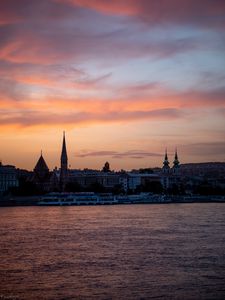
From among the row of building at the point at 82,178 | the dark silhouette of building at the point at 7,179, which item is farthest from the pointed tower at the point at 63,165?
the dark silhouette of building at the point at 7,179

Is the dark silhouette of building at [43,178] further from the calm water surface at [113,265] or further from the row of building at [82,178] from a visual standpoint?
the calm water surface at [113,265]

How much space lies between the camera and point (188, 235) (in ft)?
75.1

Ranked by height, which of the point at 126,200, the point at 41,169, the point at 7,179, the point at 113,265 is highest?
the point at 41,169

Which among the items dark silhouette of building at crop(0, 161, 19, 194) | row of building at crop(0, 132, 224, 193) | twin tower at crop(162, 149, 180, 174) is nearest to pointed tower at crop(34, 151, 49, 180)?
row of building at crop(0, 132, 224, 193)

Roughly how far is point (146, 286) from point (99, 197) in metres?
51.1

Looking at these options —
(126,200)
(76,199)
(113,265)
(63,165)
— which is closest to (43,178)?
(63,165)

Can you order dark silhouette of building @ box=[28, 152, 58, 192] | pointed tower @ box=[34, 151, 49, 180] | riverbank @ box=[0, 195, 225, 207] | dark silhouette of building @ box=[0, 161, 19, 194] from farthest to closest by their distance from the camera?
pointed tower @ box=[34, 151, 49, 180], dark silhouette of building @ box=[28, 152, 58, 192], dark silhouette of building @ box=[0, 161, 19, 194], riverbank @ box=[0, 195, 225, 207]

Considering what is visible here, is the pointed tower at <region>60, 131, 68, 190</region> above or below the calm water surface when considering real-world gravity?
above

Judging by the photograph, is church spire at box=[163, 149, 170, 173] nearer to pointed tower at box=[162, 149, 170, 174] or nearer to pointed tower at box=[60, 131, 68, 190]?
pointed tower at box=[162, 149, 170, 174]

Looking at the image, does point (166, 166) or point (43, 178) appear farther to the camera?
point (166, 166)

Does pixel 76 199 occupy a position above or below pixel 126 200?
above

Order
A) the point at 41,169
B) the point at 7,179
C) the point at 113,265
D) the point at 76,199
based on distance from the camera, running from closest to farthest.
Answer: the point at 113,265 → the point at 76,199 → the point at 7,179 → the point at 41,169

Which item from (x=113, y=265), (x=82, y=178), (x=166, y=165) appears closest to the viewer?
(x=113, y=265)

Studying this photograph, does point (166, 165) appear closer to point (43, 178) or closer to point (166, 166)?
point (166, 166)
